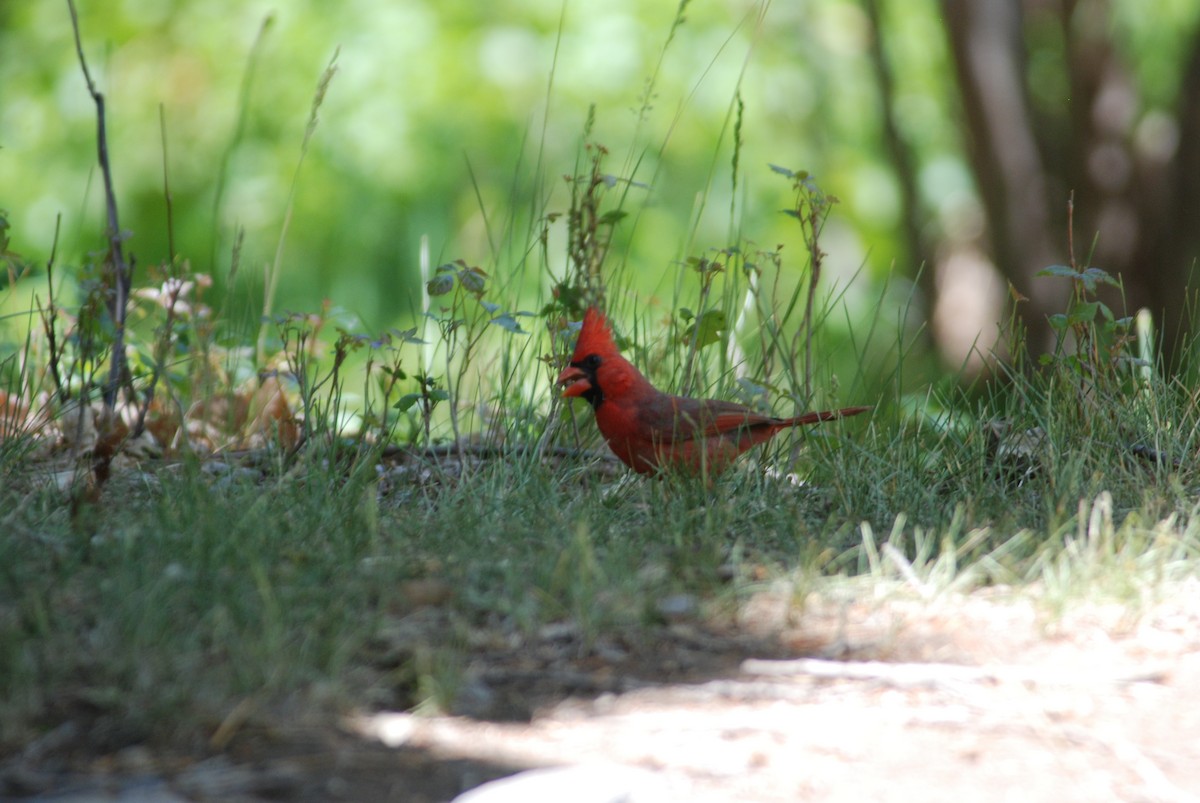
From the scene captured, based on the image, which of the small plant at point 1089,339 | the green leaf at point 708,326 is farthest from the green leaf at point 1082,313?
the green leaf at point 708,326

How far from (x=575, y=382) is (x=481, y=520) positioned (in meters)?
0.84

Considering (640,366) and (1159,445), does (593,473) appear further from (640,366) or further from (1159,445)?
(1159,445)

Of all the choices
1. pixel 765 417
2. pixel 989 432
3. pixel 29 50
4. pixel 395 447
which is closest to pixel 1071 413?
pixel 989 432

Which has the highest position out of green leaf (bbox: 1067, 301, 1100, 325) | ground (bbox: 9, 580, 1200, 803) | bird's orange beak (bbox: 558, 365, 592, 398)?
green leaf (bbox: 1067, 301, 1100, 325)

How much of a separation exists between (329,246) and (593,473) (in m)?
4.90

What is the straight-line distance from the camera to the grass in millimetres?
1944

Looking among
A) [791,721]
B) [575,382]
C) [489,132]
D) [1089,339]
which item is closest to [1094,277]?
[1089,339]

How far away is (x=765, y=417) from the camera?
3477 mm

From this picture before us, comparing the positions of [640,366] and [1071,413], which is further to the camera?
[640,366]

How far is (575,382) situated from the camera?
358cm

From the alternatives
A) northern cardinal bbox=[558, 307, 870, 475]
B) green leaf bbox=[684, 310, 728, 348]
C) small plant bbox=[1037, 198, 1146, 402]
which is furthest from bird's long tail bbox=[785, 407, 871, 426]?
small plant bbox=[1037, 198, 1146, 402]

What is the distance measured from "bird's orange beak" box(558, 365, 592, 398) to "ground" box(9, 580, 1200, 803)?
1252 millimetres

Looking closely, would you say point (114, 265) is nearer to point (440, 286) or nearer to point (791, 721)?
point (440, 286)

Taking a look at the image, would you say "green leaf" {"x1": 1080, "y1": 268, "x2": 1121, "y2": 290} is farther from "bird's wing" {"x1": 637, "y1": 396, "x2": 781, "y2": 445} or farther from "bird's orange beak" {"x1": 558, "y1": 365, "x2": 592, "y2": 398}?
"bird's orange beak" {"x1": 558, "y1": 365, "x2": 592, "y2": 398}
